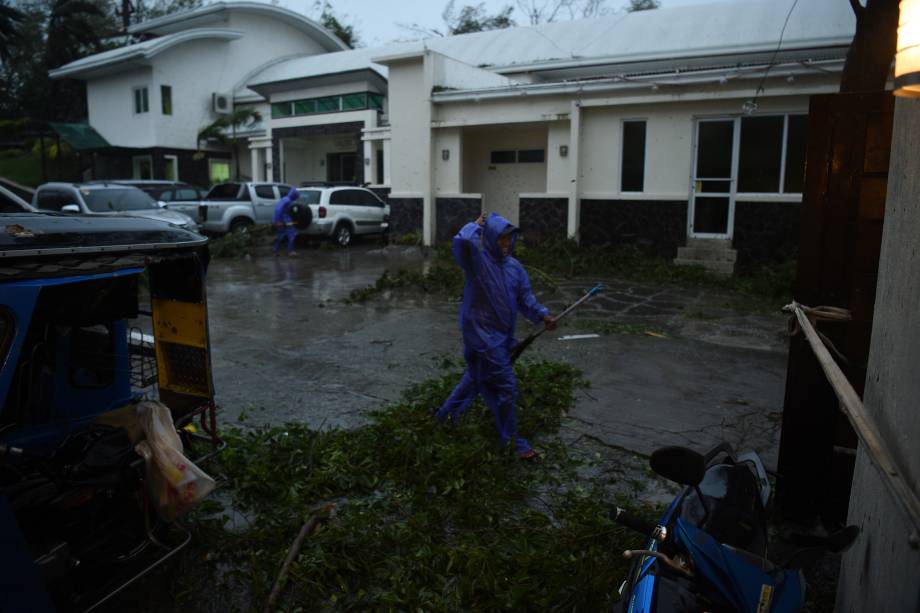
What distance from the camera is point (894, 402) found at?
6.66ft

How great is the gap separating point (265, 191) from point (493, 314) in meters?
16.4

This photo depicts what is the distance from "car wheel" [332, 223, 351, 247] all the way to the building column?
21.6ft

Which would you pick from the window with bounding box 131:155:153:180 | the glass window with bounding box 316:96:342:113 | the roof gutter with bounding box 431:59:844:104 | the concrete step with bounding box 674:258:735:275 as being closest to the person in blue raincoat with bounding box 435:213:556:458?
the concrete step with bounding box 674:258:735:275

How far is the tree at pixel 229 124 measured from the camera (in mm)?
26781

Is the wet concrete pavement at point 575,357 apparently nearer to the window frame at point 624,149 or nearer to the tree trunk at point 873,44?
the tree trunk at point 873,44

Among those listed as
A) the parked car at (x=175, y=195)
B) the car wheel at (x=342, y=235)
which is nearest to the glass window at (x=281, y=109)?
the parked car at (x=175, y=195)

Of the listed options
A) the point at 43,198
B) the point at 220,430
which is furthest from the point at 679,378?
the point at 43,198

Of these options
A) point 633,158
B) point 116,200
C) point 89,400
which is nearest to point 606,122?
point 633,158

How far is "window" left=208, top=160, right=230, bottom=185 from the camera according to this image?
28.2m

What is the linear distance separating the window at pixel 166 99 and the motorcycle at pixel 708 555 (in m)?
28.3

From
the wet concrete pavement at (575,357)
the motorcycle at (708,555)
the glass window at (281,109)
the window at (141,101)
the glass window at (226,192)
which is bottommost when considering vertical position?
the wet concrete pavement at (575,357)

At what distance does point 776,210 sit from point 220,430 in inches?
457

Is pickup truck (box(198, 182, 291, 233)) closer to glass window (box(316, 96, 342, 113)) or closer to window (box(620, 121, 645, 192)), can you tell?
glass window (box(316, 96, 342, 113))

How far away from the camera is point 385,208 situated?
66.4ft
